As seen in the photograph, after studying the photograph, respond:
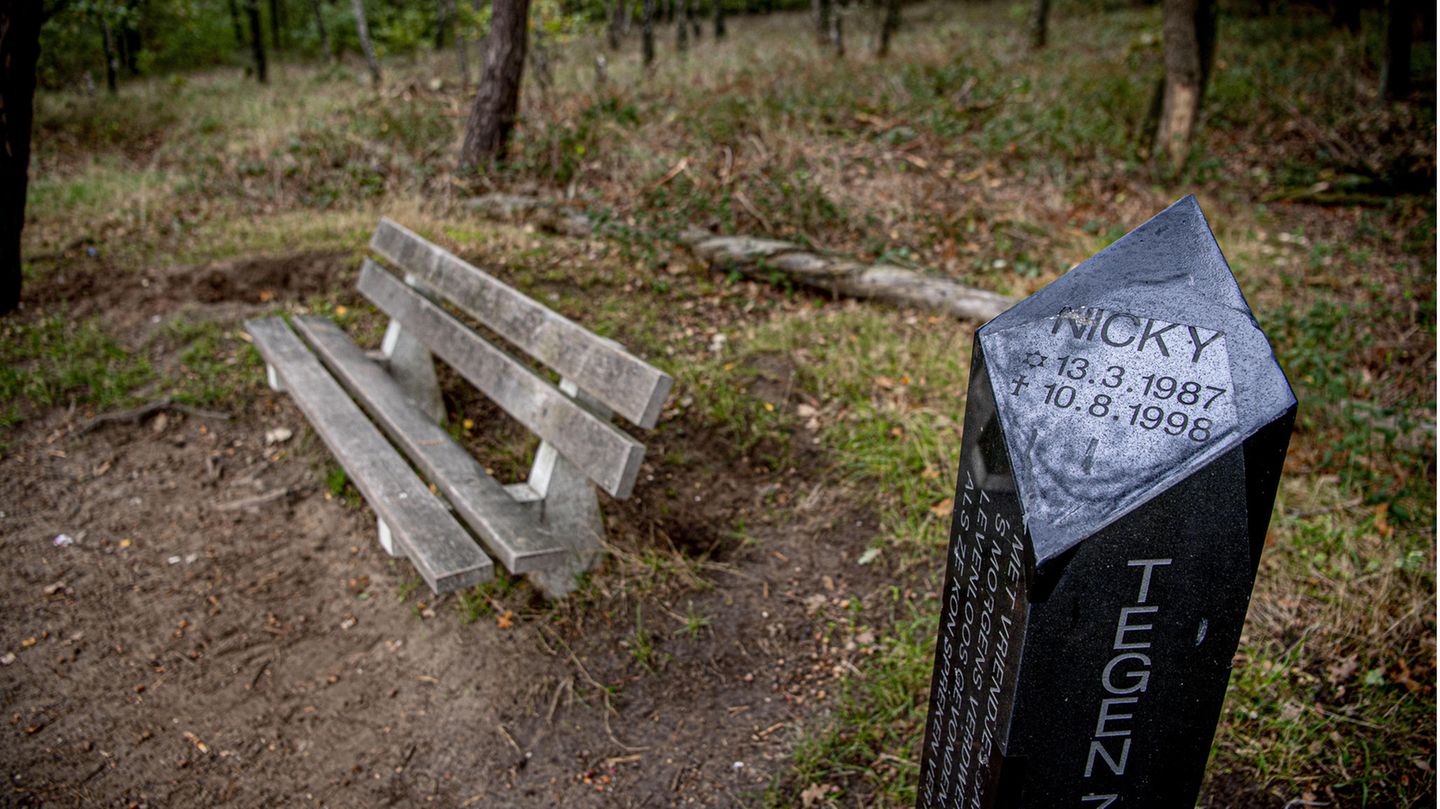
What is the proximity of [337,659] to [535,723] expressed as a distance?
791 millimetres

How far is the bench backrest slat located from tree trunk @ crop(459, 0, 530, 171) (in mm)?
3526

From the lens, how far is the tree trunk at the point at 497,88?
292 inches

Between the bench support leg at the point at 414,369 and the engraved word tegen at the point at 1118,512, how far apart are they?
3219 mm

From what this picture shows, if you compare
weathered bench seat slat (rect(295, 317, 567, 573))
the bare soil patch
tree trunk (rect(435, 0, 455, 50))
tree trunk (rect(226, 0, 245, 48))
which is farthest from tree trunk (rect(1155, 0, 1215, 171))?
tree trunk (rect(226, 0, 245, 48))

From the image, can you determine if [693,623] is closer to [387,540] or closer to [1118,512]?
[387,540]

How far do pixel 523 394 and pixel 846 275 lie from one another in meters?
2.73

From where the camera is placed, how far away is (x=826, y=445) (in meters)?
3.87

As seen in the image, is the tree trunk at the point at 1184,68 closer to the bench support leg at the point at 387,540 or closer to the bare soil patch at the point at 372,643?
the bare soil patch at the point at 372,643

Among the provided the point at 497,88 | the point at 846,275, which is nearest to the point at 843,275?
the point at 846,275

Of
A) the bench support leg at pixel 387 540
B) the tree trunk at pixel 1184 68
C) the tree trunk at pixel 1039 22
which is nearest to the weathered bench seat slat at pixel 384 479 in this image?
the bench support leg at pixel 387 540

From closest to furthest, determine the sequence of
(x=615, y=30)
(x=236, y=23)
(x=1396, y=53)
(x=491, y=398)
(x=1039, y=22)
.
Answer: (x=491, y=398)
(x=1396, y=53)
(x=1039, y=22)
(x=615, y=30)
(x=236, y=23)

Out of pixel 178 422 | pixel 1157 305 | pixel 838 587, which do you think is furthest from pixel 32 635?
pixel 1157 305

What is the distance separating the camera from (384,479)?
3.02 meters

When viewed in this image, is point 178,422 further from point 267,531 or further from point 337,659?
point 337,659
